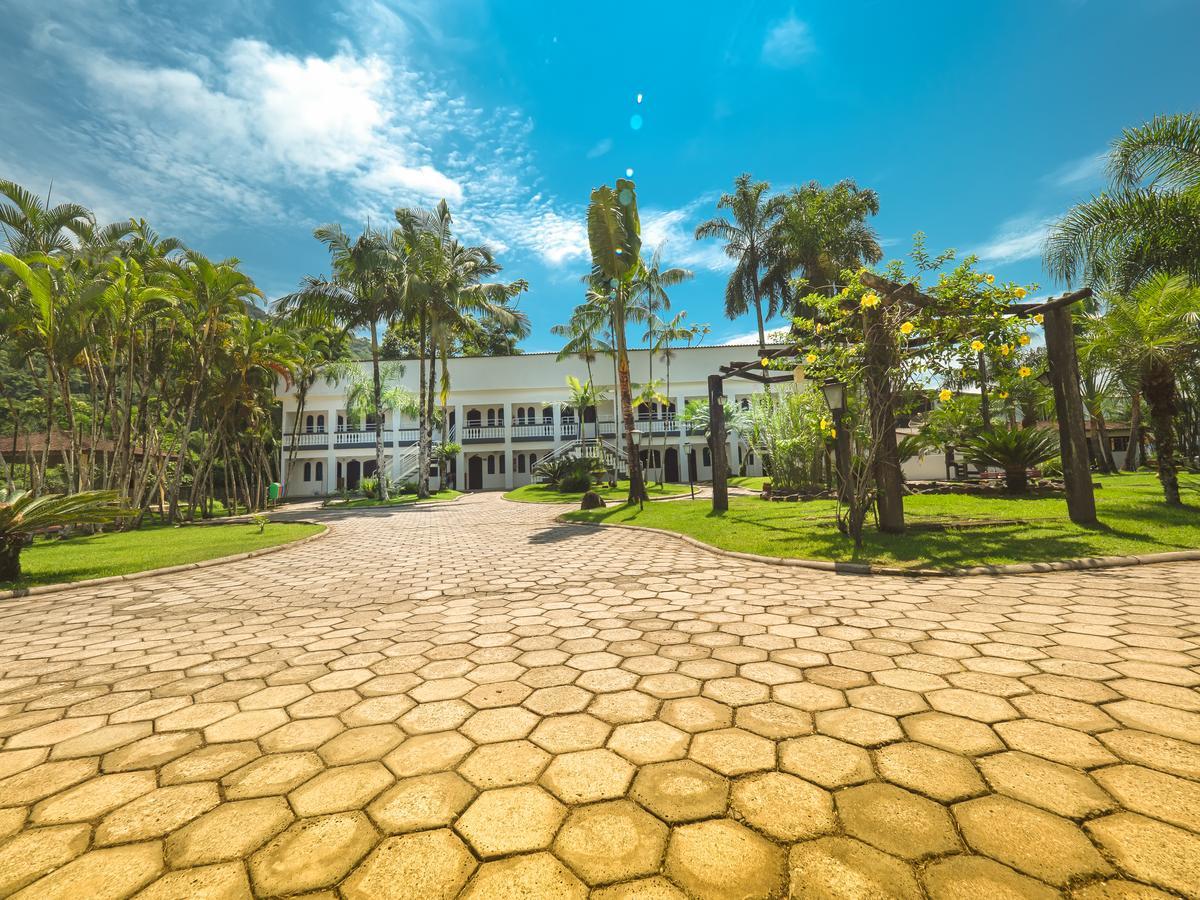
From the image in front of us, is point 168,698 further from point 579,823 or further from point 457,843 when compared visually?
point 579,823

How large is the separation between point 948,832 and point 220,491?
38717 millimetres

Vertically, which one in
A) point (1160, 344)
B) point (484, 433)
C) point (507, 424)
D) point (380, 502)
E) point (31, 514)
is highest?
point (507, 424)

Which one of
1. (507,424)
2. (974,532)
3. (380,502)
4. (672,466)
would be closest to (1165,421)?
(974,532)

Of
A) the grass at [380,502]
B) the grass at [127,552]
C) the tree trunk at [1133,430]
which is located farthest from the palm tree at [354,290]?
the tree trunk at [1133,430]

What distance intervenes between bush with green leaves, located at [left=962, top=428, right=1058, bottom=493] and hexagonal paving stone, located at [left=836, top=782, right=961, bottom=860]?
43.1 feet

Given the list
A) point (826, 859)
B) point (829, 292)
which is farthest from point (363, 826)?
point (829, 292)

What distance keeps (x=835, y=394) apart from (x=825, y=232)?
67.5 feet

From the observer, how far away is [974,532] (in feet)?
24.0

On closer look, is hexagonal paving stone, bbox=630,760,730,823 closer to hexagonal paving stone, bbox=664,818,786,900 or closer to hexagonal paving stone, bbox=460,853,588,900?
hexagonal paving stone, bbox=664,818,786,900

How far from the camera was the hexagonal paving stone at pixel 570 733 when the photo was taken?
84.8 inches

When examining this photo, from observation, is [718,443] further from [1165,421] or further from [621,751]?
[621,751]

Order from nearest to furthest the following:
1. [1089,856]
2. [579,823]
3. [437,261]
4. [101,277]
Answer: [1089,856] < [579,823] < [101,277] < [437,261]

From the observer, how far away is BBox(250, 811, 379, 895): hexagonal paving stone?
1.45 m

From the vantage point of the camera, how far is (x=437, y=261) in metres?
20.6
